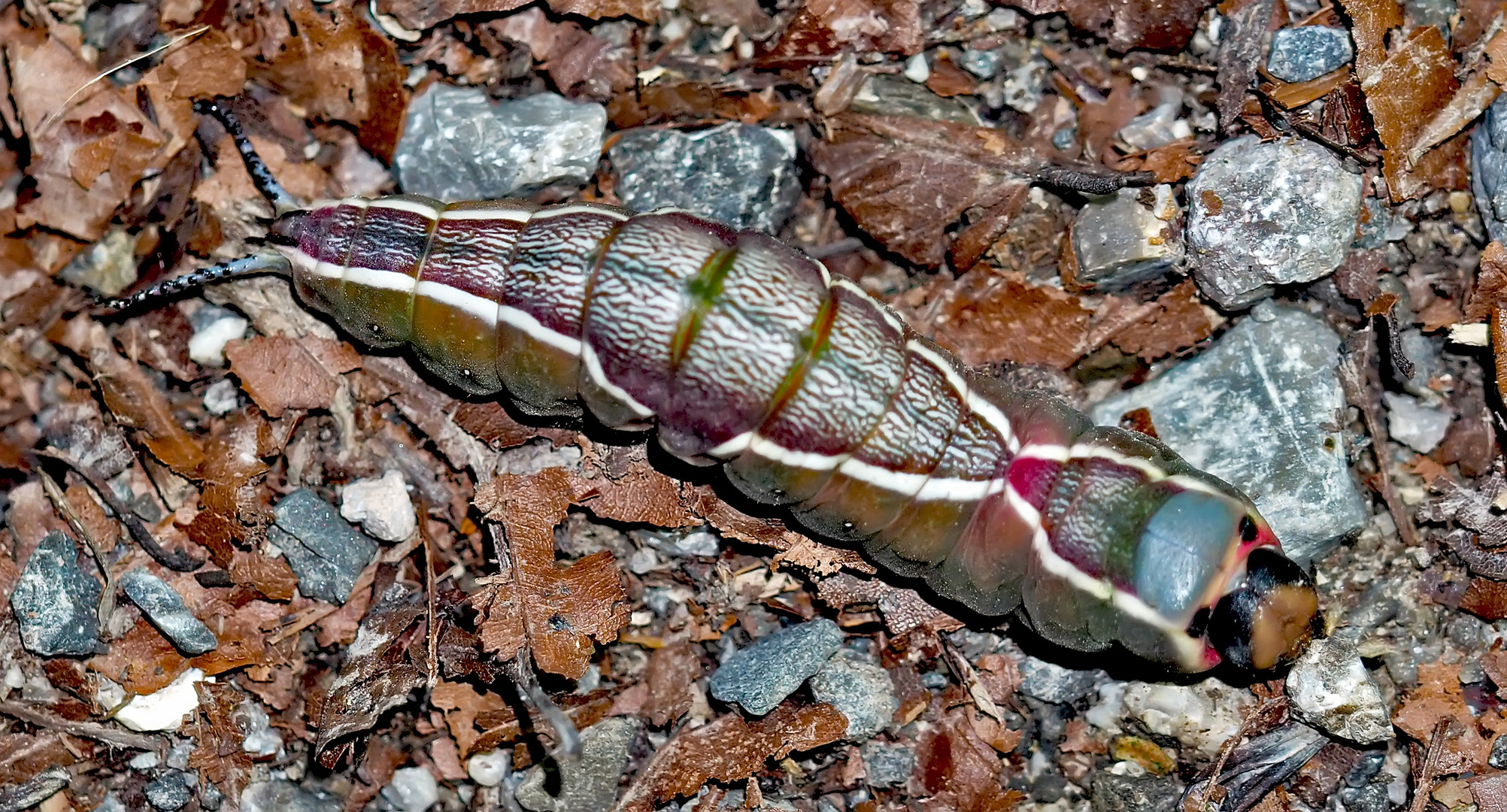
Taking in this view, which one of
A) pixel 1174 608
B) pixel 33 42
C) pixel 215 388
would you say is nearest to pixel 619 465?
pixel 215 388

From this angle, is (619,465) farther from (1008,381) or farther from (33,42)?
(33,42)

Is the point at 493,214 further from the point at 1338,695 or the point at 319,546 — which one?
the point at 1338,695

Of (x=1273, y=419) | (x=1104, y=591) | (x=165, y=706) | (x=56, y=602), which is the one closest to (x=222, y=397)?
(x=56, y=602)

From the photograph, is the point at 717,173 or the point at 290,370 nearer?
the point at 290,370

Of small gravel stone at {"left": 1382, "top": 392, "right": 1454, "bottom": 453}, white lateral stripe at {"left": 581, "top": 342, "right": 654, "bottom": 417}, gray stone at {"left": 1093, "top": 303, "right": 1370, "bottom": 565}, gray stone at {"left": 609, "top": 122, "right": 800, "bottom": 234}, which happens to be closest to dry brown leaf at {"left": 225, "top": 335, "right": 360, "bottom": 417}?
white lateral stripe at {"left": 581, "top": 342, "right": 654, "bottom": 417}

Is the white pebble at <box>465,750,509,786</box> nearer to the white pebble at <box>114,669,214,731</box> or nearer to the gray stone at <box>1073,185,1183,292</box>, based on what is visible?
the white pebble at <box>114,669,214,731</box>

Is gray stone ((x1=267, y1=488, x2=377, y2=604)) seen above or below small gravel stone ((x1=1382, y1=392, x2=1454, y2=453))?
below

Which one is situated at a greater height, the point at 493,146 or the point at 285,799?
the point at 493,146
